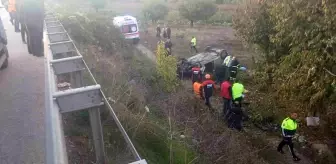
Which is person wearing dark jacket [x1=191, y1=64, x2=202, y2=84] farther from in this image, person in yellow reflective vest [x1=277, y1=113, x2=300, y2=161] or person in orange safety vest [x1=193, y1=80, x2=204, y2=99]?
person in yellow reflective vest [x1=277, y1=113, x2=300, y2=161]

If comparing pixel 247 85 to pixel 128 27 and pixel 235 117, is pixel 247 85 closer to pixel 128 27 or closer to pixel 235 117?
pixel 235 117

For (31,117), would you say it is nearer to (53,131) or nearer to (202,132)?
(53,131)

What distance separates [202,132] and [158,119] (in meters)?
1.58

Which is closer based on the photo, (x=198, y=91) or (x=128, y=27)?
(x=198, y=91)

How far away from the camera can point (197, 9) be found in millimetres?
31188

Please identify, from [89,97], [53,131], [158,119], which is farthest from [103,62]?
[53,131]

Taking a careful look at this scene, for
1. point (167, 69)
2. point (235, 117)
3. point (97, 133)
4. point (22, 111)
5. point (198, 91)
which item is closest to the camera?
point (97, 133)

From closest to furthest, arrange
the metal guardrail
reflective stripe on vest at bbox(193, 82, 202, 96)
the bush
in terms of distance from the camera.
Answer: the metal guardrail < reflective stripe on vest at bbox(193, 82, 202, 96) < the bush

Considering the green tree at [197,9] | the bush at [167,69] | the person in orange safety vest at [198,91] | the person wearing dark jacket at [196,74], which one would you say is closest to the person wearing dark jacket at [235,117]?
the person in orange safety vest at [198,91]

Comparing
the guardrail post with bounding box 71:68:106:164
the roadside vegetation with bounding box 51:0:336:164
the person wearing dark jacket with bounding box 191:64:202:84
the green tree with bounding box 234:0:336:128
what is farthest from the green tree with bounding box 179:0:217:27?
the guardrail post with bounding box 71:68:106:164

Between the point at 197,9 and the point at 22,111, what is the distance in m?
25.7

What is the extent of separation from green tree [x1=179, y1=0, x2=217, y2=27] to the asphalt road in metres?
21.9

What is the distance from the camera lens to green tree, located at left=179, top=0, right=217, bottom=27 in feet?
102

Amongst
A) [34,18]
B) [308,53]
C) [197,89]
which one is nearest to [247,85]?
[197,89]
